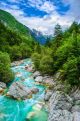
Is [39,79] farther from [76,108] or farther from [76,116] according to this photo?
[76,116]

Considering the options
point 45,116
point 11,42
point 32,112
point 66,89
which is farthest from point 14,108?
point 11,42

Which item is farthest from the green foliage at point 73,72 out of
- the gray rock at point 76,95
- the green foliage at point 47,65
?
the green foliage at point 47,65

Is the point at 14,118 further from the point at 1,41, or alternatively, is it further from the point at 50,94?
the point at 1,41

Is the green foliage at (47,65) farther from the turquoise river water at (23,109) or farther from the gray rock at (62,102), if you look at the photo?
the gray rock at (62,102)

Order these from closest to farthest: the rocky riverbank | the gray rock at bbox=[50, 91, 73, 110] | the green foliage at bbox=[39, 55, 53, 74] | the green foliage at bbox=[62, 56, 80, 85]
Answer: the rocky riverbank, the gray rock at bbox=[50, 91, 73, 110], the green foliage at bbox=[62, 56, 80, 85], the green foliage at bbox=[39, 55, 53, 74]

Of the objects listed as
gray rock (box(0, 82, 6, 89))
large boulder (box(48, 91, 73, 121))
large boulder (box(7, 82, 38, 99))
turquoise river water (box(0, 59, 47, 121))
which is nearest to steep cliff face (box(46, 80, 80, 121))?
large boulder (box(48, 91, 73, 121))

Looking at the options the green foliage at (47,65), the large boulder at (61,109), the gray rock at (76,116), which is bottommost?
the gray rock at (76,116)

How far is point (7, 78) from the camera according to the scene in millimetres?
60938

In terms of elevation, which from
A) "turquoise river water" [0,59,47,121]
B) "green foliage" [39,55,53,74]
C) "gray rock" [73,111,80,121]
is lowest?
"turquoise river water" [0,59,47,121]

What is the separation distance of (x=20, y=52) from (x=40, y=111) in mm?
86035

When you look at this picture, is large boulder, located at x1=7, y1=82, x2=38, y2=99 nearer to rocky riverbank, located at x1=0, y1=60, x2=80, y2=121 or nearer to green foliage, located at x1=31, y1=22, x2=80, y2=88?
rocky riverbank, located at x1=0, y1=60, x2=80, y2=121

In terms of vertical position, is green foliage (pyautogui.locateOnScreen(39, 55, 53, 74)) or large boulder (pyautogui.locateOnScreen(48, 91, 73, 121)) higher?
green foliage (pyautogui.locateOnScreen(39, 55, 53, 74))

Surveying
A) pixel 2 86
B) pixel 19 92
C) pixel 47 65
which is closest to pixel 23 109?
pixel 19 92

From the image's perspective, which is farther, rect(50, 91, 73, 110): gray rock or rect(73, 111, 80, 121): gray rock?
rect(50, 91, 73, 110): gray rock
